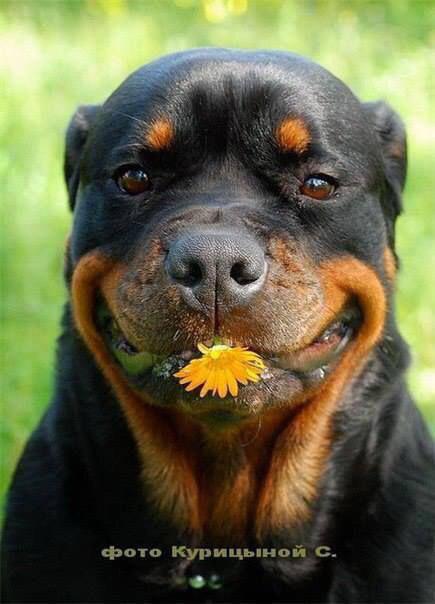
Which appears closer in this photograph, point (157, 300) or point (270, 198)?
point (157, 300)

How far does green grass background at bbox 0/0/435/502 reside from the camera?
17.2ft

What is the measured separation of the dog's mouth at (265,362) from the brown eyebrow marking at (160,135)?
1.44ft

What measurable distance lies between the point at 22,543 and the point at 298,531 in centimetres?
80

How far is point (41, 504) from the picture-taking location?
3.27 meters

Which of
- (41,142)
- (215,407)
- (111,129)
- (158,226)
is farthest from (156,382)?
(41,142)

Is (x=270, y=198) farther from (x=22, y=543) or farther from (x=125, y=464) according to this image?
(x=22, y=543)

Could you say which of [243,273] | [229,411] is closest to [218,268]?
[243,273]

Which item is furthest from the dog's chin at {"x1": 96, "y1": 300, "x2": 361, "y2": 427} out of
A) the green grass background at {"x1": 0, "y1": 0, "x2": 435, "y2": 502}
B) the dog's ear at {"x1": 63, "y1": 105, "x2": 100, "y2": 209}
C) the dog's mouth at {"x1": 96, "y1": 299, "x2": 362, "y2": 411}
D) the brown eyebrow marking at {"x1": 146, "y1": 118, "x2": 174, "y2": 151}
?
the green grass background at {"x1": 0, "y1": 0, "x2": 435, "y2": 502}

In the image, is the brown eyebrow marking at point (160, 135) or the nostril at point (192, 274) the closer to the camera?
the nostril at point (192, 274)

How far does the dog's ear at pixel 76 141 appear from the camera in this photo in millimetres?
3436

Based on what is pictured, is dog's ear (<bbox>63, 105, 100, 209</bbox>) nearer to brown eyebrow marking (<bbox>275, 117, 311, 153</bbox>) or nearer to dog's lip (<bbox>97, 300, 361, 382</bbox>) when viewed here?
dog's lip (<bbox>97, 300, 361, 382</bbox>)

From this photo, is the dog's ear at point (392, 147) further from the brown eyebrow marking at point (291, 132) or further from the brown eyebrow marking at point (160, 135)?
the brown eyebrow marking at point (160, 135)

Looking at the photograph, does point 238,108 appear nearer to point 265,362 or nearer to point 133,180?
point 133,180

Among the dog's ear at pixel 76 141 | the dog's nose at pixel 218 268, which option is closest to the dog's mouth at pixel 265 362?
the dog's nose at pixel 218 268
